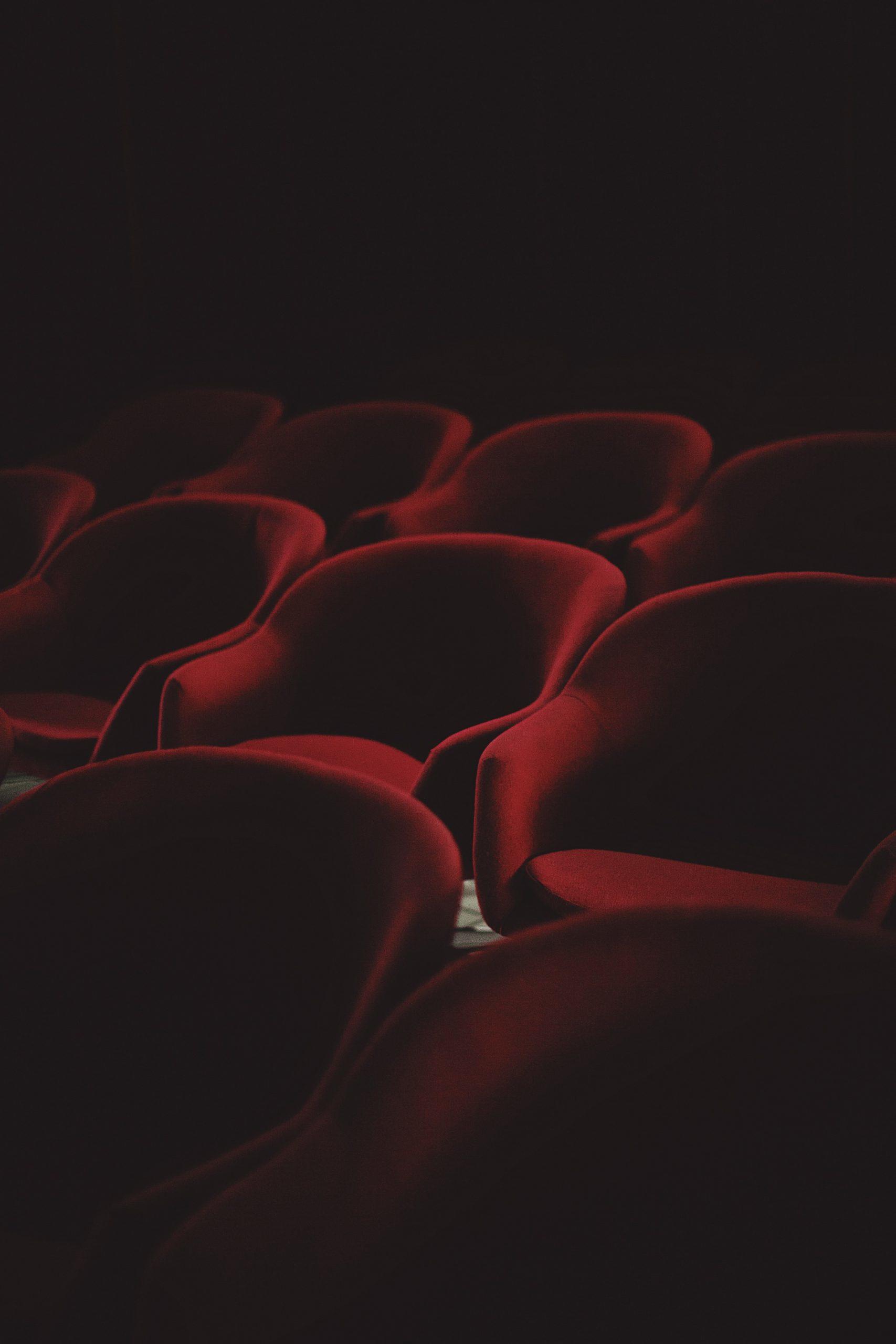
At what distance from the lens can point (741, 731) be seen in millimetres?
1828

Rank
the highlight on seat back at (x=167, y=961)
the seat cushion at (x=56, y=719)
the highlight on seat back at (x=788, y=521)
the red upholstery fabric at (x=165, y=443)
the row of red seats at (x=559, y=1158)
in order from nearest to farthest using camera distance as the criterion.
Answer: the row of red seats at (x=559, y=1158) → the highlight on seat back at (x=167, y=961) → the seat cushion at (x=56, y=719) → the highlight on seat back at (x=788, y=521) → the red upholstery fabric at (x=165, y=443)

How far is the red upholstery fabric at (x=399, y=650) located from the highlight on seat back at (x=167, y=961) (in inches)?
36.3

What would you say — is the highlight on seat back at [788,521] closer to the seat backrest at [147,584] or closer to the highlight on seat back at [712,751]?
the highlight on seat back at [712,751]

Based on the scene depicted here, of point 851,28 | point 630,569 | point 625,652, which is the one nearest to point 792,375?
point 851,28

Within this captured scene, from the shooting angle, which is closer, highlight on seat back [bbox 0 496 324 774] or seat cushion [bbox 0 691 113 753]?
seat cushion [bbox 0 691 113 753]

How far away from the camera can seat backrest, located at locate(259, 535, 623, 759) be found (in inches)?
84.5

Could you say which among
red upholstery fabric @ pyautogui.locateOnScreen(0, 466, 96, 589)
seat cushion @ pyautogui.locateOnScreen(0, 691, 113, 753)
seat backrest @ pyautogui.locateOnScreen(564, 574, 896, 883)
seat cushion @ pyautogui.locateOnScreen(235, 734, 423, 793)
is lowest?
seat cushion @ pyautogui.locateOnScreen(0, 691, 113, 753)

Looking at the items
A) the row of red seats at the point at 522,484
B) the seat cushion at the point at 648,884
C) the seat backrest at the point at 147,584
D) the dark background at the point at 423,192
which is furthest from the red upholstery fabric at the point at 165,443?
the seat cushion at the point at 648,884

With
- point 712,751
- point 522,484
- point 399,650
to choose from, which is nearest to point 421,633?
point 399,650

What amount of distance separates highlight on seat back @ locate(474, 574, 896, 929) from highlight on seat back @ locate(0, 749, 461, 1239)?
57 centimetres

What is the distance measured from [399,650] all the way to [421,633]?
0.16 ft

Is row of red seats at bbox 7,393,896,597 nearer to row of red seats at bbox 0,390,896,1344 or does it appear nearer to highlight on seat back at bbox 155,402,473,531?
highlight on seat back at bbox 155,402,473,531

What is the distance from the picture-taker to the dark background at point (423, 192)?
15.4 ft

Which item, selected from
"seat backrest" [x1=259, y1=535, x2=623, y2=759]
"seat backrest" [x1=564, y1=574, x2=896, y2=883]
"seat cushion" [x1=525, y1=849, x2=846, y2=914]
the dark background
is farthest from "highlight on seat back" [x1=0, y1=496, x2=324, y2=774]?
the dark background
